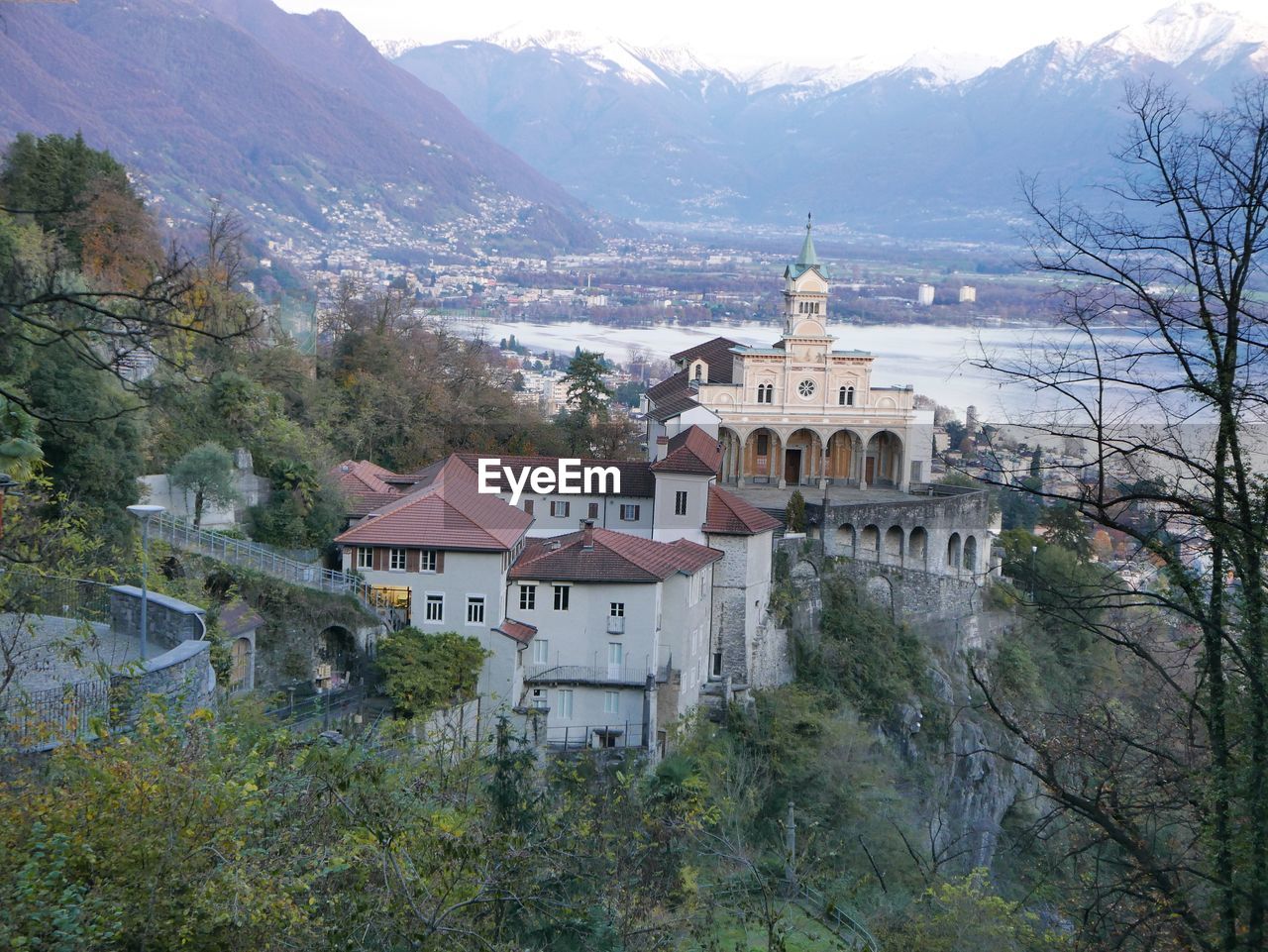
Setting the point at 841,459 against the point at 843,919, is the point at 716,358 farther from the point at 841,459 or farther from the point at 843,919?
the point at 843,919

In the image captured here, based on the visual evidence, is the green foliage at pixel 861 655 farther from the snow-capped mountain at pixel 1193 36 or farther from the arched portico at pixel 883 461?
the snow-capped mountain at pixel 1193 36

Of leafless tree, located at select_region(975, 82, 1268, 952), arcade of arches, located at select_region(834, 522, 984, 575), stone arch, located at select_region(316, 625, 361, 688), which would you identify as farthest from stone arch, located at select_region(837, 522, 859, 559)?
leafless tree, located at select_region(975, 82, 1268, 952)

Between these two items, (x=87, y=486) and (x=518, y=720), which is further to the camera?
(x=518, y=720)

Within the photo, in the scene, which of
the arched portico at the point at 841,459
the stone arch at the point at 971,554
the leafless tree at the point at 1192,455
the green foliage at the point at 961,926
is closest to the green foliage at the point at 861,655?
the stone arch at the point at 971,554

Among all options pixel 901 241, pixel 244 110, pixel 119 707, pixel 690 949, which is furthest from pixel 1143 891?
pixel 901 241

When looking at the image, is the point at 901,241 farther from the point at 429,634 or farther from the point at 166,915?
the point at 166,915

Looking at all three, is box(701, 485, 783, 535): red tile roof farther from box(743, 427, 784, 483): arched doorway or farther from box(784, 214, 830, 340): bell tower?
box(784, 214, 830, 340): bell tower
